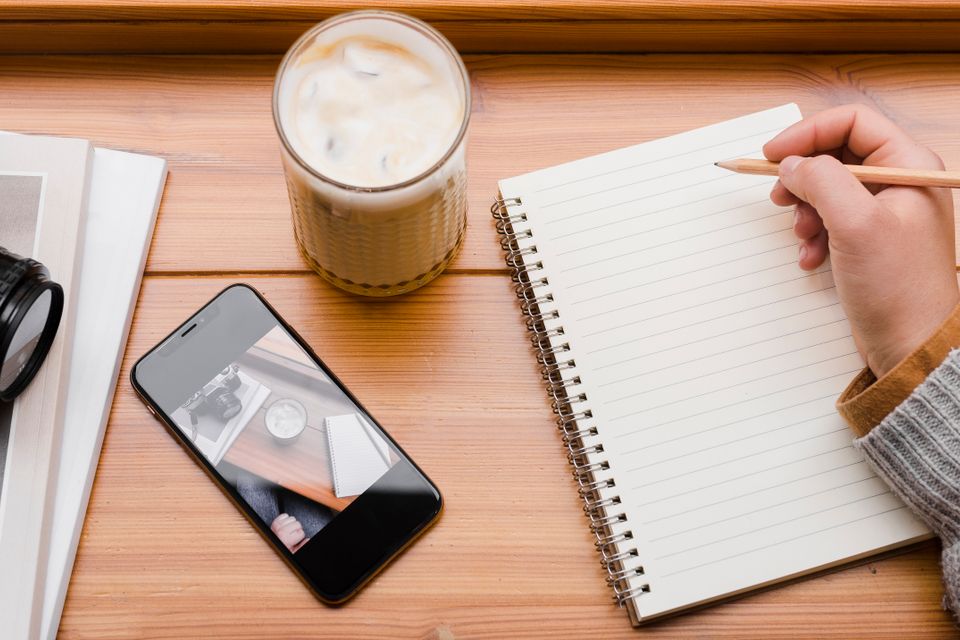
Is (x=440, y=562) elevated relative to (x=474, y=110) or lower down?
lower down

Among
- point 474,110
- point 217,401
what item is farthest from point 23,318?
point 474,110

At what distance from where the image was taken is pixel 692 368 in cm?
63

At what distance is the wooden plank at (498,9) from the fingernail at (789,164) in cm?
13

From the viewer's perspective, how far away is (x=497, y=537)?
0.61 m

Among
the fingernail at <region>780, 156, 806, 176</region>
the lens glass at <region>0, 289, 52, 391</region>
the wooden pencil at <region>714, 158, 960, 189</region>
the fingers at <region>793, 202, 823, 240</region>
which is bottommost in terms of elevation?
the lens glass at <region>0, 289, 52, 391</region>

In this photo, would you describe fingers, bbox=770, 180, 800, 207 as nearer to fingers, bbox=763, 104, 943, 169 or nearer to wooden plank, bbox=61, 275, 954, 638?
fingers, bbox=763, 104, 943, 169

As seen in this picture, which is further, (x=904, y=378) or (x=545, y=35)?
(x=545, y=35)

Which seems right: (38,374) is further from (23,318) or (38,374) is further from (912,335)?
(912,335)

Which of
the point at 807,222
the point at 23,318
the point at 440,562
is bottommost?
the point at 440,562

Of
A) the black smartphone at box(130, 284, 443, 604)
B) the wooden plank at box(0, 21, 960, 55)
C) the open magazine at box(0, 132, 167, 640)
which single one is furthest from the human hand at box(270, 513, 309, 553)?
the wooden plank at box(0, 21, 960, 55)

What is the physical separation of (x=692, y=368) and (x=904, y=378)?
14 cm

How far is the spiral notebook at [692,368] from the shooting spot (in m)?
0.60

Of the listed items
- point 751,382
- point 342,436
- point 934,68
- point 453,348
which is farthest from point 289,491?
point 934,68

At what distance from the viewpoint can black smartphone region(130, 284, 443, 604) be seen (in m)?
→ 0.60
